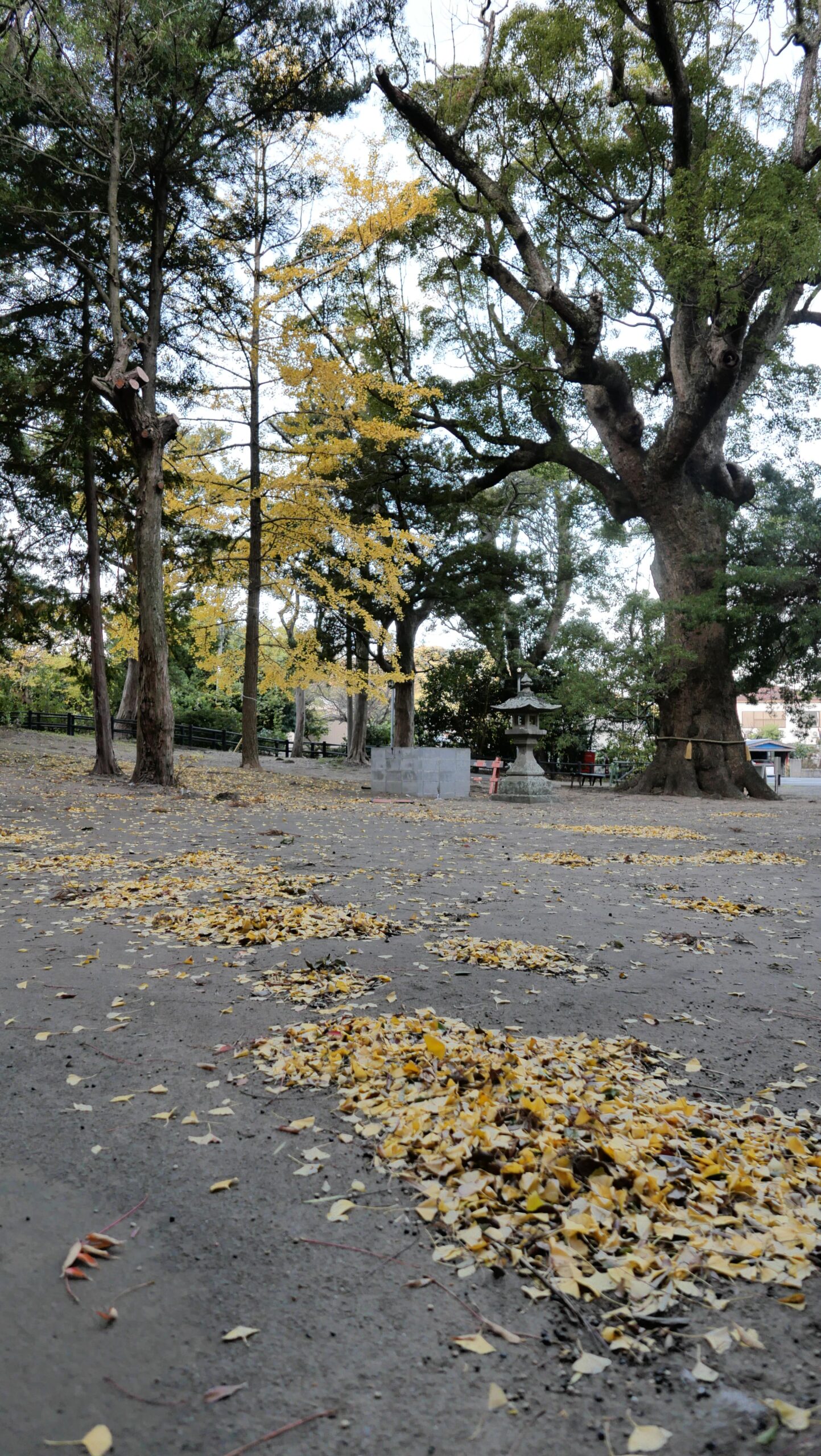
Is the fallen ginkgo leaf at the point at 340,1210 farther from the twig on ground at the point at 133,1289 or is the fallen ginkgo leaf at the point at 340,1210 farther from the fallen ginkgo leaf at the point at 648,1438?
the fallen ginkgo leaf at the point at 648,1438

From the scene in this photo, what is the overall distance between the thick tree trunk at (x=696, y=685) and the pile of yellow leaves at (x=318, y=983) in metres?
13.2

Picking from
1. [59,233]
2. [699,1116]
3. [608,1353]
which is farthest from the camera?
[59,233]

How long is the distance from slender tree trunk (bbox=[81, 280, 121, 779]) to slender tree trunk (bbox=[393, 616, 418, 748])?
9118mm

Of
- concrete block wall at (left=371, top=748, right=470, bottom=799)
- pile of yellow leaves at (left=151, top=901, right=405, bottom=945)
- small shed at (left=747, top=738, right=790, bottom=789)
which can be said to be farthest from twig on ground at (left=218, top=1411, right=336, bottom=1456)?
small shed at (left=747, top=738, right=790, bottom=789)

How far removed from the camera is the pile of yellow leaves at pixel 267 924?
420 centimetres

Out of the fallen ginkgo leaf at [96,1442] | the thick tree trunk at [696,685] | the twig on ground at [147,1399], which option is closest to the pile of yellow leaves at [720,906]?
the twig on ground at [147,1399]

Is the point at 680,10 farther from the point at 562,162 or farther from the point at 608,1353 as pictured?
the point at 608,1353

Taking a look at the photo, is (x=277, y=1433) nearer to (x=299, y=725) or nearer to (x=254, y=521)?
(x=254, y=521)

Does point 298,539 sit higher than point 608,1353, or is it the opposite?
point 298,539

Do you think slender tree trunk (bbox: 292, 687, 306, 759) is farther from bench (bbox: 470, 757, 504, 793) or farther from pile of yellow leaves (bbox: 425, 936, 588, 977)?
pile of yellow leaves (bbox: 425, 936, 588, 977)

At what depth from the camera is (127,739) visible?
2355cm

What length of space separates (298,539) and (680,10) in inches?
406

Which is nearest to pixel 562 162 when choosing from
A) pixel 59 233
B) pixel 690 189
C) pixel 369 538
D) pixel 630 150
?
pixel 630 150

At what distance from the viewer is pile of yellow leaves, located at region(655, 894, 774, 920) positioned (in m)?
5.19
